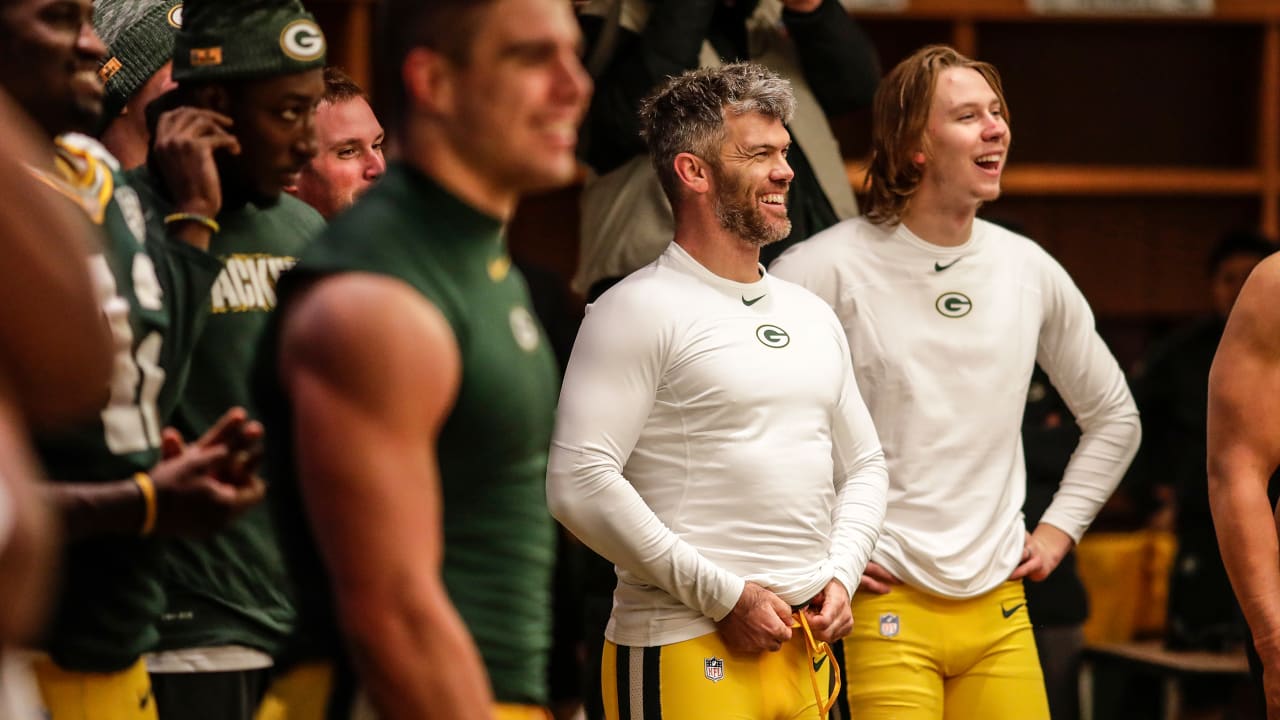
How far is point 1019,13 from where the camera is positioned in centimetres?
613

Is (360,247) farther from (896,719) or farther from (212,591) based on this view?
(896,719)

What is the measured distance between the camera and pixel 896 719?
3148 millimetres

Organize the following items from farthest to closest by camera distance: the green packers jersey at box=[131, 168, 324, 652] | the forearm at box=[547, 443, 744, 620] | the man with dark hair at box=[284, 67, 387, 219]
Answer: the man with dark hair at box=[284, 67, 387, 219]
the forearm at box=[547, 443, 744, 620]
the green packers jersey at box=[131, 168, 324, 652]

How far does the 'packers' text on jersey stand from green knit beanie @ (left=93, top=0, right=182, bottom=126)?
587 mm

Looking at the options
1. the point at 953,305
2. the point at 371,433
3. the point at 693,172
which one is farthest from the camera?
the point at 953,305

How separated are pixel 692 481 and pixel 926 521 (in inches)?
22.4

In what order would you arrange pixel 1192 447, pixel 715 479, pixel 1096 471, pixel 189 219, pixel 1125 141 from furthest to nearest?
pixel 1125 141, pixel 1192 447, pixel 1096 471, pixel 715 479, pixel 189 219

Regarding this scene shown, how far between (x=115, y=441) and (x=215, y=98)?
1.88ft

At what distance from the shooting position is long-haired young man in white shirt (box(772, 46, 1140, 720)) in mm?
3223

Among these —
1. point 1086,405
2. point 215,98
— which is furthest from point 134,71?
point 1086,405

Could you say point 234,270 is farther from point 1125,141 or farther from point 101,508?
point 1125,141

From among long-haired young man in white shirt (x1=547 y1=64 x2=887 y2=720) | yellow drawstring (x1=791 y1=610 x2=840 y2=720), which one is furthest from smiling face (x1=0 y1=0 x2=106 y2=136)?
yellow drawstring (x1=791 y1=610 x2=840 y2=720)

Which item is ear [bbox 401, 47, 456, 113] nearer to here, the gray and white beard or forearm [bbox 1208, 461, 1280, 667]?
the gray and white beard

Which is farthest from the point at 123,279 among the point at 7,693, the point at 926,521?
the point at 926,521
